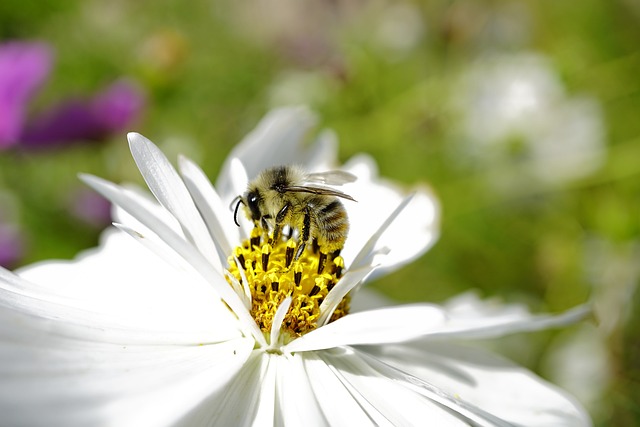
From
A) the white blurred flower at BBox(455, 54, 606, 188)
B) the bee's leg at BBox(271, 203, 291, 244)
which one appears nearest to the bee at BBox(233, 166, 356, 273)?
the bee's leg at BBox(271, 203, 291, 244)

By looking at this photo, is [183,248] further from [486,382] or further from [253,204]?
[486,382]

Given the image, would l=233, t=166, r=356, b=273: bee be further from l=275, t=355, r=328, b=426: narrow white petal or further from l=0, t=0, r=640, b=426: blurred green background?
l=0, t=0, r=640, b=426: blurred green background

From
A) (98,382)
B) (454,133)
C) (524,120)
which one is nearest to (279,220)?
(98,382)

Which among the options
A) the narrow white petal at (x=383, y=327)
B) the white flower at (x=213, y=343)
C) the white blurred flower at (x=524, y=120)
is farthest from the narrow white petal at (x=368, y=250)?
the white blurred flower at (x=524, y=120)

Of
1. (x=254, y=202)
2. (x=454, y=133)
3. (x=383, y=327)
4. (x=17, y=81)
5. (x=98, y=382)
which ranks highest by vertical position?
(x=454, y=133)

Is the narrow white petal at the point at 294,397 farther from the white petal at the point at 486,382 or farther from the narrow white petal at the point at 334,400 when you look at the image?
the white petal at the point at 486,382

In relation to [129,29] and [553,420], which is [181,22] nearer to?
[129,29]

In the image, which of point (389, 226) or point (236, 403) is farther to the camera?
point (389, 226)
